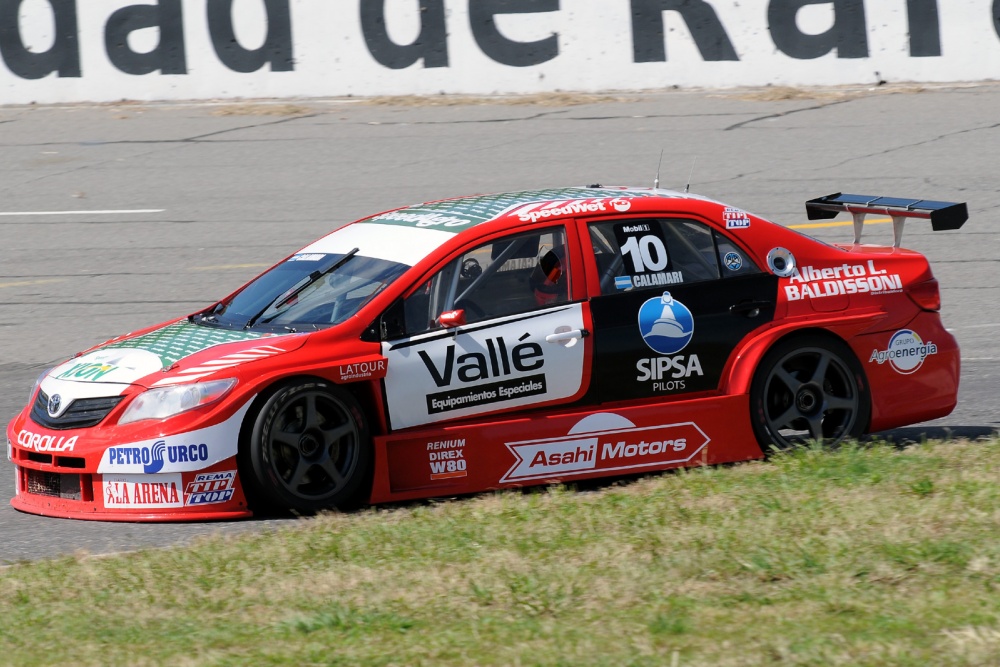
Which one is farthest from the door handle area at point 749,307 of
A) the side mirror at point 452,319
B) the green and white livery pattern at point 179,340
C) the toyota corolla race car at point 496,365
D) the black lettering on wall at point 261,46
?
the black lettering on wall at point 261,46

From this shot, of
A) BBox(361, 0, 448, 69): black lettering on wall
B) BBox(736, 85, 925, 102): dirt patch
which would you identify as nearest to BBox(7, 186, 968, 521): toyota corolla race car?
BBox(736, 85, 925, 102): dirt patch

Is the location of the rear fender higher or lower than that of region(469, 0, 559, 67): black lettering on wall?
lower

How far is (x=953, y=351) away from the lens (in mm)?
7918

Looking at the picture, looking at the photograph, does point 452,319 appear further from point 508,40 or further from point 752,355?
point 508,40

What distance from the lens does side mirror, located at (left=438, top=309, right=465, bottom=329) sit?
6891mm

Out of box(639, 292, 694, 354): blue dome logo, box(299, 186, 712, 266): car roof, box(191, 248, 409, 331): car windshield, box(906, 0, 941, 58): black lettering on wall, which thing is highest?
box(906, 0, 941, 58): black lettering on wall

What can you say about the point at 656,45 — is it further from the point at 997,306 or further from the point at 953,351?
the point at 953,351

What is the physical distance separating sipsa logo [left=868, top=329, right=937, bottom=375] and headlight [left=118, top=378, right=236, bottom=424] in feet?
11.2

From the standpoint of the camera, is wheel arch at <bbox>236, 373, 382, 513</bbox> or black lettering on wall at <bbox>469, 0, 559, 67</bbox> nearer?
wheel arch at <bbox>236, 373, 382, 513</bbox>

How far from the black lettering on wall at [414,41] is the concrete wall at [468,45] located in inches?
0.7

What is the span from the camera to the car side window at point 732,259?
7512 mm

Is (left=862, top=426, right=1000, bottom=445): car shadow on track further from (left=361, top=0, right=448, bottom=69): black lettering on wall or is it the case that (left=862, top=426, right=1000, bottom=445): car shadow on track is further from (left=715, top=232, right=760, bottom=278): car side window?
(left=361, top=0, right=448, bottom=69): black lettering on wall

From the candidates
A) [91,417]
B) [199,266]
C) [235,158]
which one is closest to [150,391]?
[91,417]

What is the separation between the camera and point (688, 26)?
769 inches
